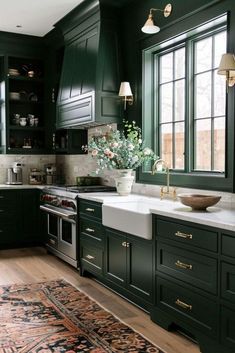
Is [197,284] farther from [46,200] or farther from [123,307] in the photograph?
[46,200]

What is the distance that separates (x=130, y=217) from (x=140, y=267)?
42cm

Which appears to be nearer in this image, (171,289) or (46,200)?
(171,289)

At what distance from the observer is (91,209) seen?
4.39 metres

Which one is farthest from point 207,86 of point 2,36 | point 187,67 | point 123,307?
point 2,36

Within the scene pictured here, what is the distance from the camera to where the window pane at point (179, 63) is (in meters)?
4.28

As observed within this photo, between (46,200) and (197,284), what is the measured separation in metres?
3.22

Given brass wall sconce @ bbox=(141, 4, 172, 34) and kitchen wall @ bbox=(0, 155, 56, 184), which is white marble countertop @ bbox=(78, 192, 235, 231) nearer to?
brass wall sconce @ bbox=(141, 4, 172, 34)

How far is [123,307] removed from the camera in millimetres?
3701

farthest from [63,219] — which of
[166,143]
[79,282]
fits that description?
[166,143]

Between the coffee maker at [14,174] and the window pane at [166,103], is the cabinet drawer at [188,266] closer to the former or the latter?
the window pane at [166,103]

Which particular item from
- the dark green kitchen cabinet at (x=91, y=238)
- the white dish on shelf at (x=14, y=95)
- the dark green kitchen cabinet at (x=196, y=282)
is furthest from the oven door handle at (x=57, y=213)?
the white dish on shelf at (x=14, y=95)

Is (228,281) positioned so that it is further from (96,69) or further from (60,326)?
(96,69)

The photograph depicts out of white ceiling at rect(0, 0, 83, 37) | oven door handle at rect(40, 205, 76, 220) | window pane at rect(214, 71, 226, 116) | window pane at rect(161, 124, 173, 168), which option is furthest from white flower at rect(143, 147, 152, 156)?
white ceiling at rect(0, 0, 83, 37)

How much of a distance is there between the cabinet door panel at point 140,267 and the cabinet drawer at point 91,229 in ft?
1.96
